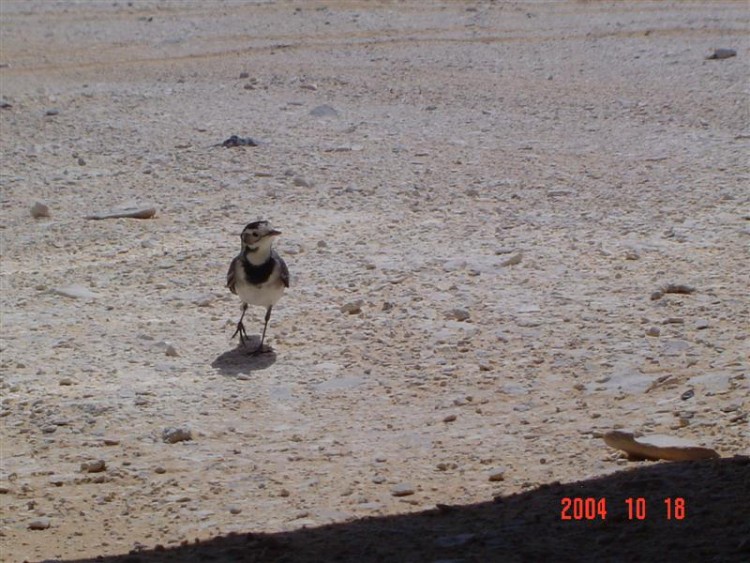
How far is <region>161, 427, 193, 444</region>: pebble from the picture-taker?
7039mm

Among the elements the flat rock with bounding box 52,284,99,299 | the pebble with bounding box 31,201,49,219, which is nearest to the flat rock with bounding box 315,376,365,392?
the flat rock with bounding box 52,284,99,299

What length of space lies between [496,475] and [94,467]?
6.74ft

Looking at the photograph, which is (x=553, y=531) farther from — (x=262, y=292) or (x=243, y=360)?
(x=262, y=292)

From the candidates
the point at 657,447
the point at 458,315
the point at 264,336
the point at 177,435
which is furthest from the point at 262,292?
Result: the point at 657,447

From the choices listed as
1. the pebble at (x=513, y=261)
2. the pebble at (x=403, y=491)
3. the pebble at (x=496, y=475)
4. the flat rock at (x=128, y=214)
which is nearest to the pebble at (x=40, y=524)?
the pebble at (x=403, y=491)

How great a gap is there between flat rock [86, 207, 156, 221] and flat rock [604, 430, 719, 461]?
225 inches

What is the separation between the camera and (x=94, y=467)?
673 cm

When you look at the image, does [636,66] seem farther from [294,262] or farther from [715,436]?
[715,436]

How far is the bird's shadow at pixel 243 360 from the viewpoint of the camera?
797 cm

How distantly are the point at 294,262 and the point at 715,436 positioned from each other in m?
4.26

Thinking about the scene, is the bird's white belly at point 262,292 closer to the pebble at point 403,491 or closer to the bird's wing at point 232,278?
the bird's wing at point 232,278

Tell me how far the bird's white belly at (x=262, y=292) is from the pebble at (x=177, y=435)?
135 cm

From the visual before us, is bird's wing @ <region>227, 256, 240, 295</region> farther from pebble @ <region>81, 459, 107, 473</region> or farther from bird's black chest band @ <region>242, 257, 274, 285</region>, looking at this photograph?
pebble @ <region>81, 459, 107, 473</region>

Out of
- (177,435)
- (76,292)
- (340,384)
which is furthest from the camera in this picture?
(76,292)
